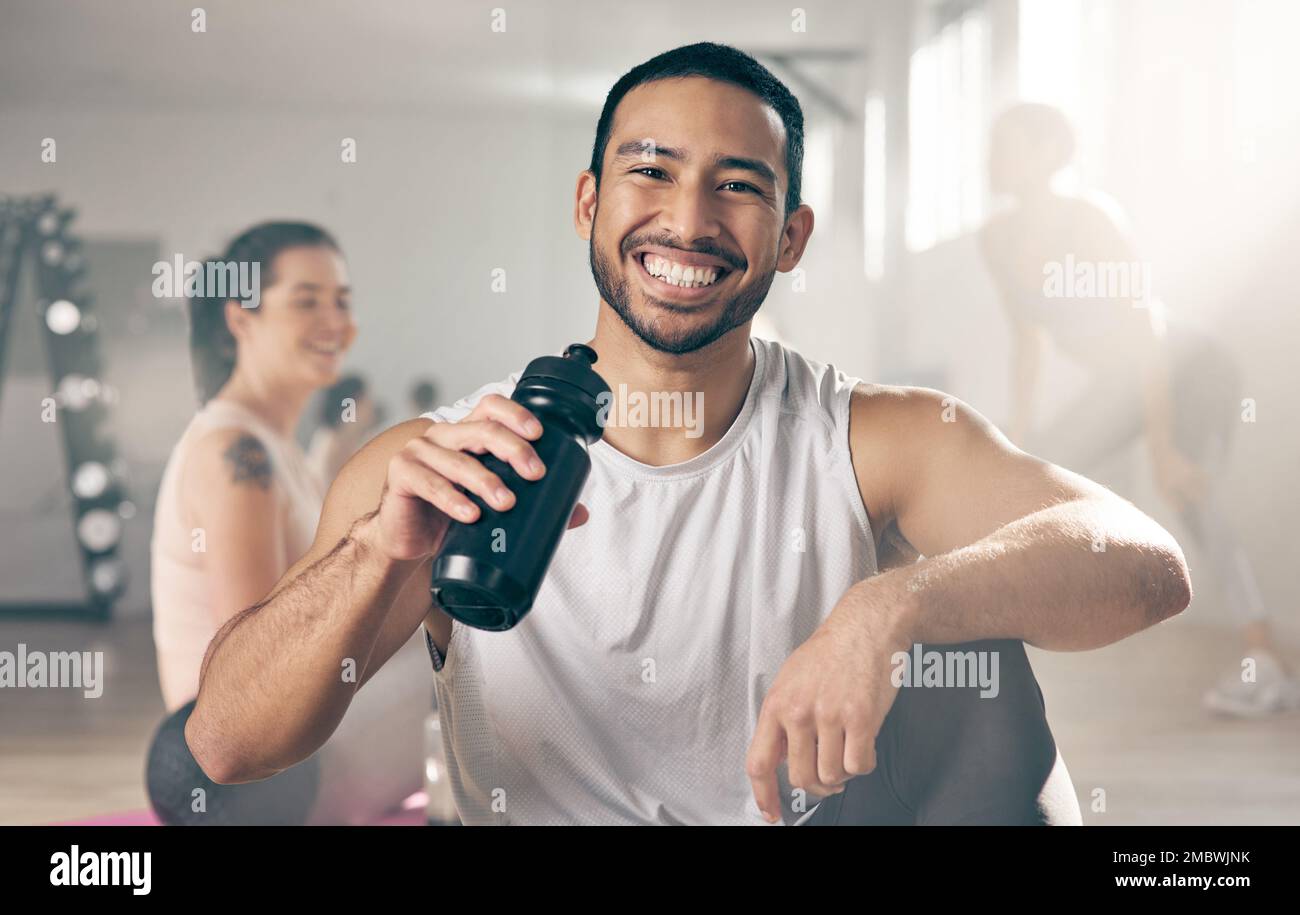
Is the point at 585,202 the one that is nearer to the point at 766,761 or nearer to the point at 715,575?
the point at 715,575

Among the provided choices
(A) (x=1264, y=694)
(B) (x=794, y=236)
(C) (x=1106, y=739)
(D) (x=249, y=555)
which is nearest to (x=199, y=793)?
(D) (x=249, y=555)

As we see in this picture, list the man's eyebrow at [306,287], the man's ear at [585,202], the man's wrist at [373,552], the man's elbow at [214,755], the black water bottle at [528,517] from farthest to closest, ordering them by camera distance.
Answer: the man's eyebrow at [306,287], the man's ear at [585,202], the man's elbow at [214,755], the man's wrist at [373,552], the black water bottle at [528,517]

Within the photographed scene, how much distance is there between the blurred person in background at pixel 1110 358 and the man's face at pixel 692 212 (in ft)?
6.20

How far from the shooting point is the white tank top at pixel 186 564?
1.20 m

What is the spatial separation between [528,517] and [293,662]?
30 cm

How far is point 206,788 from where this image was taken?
1096 millimetres

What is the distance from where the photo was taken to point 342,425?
3705 mm

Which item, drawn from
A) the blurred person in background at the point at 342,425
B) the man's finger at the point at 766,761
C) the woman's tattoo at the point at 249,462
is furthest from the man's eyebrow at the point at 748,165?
the blurred person in background at the point at 342,425

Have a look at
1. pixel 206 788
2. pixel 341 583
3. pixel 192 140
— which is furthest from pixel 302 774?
pixel 192 140

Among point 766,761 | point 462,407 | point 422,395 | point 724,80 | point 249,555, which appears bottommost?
point 766,761

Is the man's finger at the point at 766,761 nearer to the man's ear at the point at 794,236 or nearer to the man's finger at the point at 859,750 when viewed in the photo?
the man's finger at the point at 859,750

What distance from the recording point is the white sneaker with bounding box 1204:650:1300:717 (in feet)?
7.96

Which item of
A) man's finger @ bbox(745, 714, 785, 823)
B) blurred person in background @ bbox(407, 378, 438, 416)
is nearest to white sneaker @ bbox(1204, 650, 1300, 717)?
man's finger @ bbox(745, 714, 785, 823)
